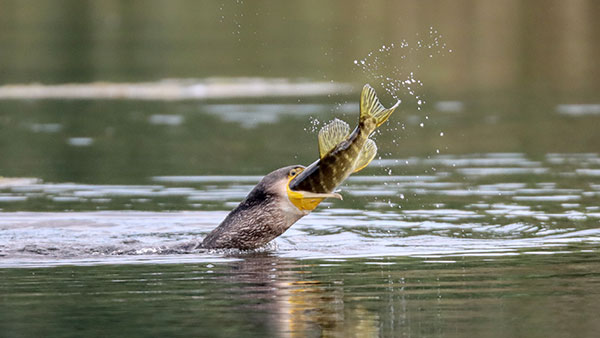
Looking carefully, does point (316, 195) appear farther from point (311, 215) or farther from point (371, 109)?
point (311, 215)

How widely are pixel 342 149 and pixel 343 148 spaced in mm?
13

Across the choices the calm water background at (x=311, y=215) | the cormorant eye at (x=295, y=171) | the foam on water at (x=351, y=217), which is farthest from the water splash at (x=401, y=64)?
the cormorant eye at (x=295, y=171)

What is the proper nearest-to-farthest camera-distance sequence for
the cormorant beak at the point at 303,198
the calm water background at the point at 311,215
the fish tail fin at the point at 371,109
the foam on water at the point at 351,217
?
the calm water background at the point at 311,215, the fish tail fin at the point at 371,109, the cormorant beak at the point at 303,198, the foam on water at the point at 351,217

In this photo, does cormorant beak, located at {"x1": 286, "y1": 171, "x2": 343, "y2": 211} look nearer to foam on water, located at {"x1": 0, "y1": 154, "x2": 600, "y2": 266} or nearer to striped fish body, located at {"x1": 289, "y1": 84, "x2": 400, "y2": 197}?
striped fish body, located at {"x1": 289, "y1": 84, "x2": 400, "y2": 197}

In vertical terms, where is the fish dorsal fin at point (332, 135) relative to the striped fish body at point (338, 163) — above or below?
above

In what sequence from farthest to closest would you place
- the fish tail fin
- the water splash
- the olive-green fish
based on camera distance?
the water splash, the olive-green fish, the fish tail fin

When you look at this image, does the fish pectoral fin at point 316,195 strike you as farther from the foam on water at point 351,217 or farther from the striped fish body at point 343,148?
the foam on water at point 351,217

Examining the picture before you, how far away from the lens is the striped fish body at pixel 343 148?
12.3 meters

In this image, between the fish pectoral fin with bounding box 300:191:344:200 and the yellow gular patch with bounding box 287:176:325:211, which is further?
the yellow gular patch with bounding box 287:176:325:211

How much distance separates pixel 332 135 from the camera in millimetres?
12422

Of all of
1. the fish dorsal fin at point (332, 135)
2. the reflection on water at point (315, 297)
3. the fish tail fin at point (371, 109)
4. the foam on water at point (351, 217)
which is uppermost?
the fish tail fin at point (371, 109)

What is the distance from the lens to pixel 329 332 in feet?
29.2

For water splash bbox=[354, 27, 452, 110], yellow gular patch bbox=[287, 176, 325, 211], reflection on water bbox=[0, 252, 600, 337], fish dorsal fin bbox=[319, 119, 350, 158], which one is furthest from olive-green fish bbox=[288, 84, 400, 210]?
water splash bbox=[354, 27, 452, 110]

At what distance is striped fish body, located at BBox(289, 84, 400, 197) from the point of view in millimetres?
12281
